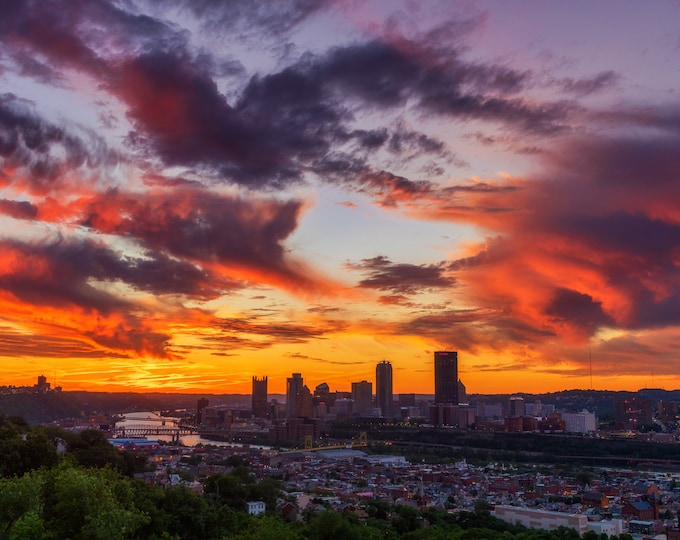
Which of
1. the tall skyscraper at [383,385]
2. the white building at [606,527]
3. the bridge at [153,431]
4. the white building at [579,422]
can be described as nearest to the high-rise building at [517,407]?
the tall skyscraper at [383,385]

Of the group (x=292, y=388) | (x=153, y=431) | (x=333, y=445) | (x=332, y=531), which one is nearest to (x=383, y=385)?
(x=292, y=388)

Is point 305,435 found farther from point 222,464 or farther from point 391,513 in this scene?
point 391,513

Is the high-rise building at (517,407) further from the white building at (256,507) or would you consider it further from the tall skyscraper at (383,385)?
the white building at (256,507)

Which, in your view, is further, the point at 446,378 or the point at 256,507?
the point at 446,378

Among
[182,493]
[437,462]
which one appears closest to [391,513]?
[182,493]

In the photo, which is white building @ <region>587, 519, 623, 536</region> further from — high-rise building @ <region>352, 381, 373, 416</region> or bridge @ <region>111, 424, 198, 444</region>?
high-rise building @ <region>352, 381, 373, 416</region>

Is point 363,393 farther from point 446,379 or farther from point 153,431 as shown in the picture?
point 153,431

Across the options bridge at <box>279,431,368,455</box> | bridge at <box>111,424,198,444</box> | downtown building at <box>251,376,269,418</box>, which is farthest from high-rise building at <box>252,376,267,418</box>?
bridge at <box>279,431,368,455</box>
